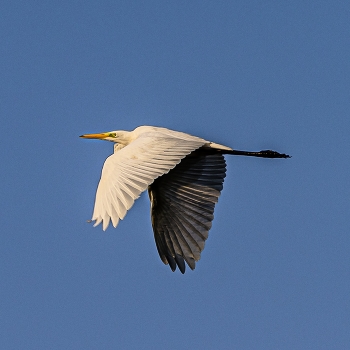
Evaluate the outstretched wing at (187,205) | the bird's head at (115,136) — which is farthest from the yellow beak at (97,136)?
the outstretched wing at (187,205)

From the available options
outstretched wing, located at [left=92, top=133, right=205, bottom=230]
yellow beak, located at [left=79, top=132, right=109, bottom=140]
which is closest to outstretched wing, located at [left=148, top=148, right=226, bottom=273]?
outstretched wing, located at [left=92, top=133, right=205, bottom=230]

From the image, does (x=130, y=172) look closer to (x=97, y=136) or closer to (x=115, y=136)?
(x=115, y=136)

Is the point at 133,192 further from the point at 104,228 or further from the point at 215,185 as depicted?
the point at 215,185

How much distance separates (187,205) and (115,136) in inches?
76.3

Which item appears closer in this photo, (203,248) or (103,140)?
(203,248)

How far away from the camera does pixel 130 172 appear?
8852mm

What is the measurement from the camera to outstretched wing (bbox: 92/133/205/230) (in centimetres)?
845

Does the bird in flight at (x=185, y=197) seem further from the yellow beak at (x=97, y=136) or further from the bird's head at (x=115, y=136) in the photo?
the yellow beak at (x=97, y=136)

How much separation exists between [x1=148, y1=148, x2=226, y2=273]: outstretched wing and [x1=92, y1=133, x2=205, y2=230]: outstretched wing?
1540mm

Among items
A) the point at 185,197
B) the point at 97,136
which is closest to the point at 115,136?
the point at 97,136

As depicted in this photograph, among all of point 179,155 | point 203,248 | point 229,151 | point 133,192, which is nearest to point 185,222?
point 203,248

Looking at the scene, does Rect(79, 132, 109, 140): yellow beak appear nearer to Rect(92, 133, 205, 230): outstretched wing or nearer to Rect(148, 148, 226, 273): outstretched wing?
Rect(148, 148, 226, 273): outstretched wing

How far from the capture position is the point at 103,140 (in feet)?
42.4

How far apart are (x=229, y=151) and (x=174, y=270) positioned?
75.5 inches
